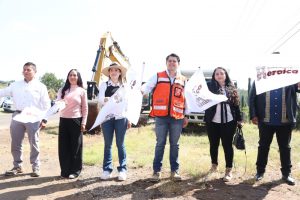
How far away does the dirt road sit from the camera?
511cm

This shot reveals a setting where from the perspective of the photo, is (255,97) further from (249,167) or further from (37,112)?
(37,112)

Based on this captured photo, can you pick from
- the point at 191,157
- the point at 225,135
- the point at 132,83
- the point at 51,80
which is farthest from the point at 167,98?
the point at 51,80

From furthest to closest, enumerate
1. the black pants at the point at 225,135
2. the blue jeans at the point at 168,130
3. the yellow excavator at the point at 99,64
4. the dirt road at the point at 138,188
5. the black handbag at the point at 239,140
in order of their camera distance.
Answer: the yellow excavator at the point at 99,64 < the black handbag at the point at 239,140 < the black pants at the point at 225,135 < the blue jeans at the point at 168,130 < the dirt road at the point at 138,188

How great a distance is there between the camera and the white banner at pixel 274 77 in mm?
5344

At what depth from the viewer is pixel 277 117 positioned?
5.53 meters

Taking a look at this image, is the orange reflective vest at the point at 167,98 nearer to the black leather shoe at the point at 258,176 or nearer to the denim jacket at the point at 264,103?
the denim jacket at the point at 264,103

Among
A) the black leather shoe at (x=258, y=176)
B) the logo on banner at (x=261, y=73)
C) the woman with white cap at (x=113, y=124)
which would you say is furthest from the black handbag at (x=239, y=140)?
the woman with white cap at (x=113, y=124)

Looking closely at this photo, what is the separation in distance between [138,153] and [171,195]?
355cm

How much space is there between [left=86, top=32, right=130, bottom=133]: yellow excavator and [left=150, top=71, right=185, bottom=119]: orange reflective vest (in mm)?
7269

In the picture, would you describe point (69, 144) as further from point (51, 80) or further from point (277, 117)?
point (51, 80)

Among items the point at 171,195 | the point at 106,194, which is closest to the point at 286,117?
the point at 171,195

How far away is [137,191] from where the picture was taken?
532cm

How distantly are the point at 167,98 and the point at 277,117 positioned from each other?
1792 mm

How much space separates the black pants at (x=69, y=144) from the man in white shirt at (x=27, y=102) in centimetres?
47
